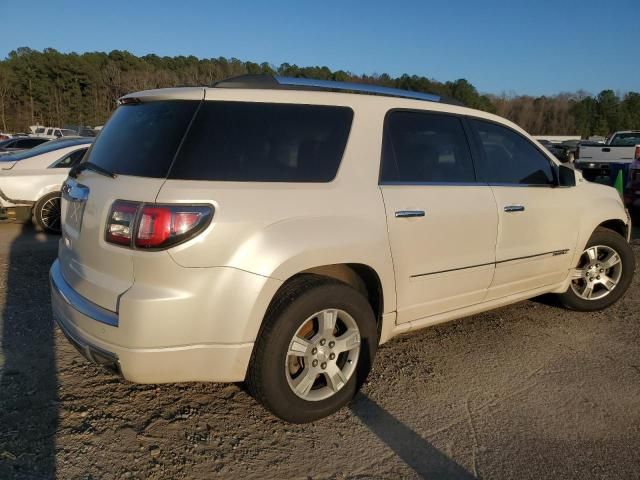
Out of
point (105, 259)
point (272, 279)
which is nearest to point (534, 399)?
point (272, 279)

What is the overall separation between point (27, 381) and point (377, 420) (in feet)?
7.44

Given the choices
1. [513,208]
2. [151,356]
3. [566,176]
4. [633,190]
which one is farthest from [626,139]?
[151,356]

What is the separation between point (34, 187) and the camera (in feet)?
27.2

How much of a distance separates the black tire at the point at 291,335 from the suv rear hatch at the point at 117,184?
0.76 meters

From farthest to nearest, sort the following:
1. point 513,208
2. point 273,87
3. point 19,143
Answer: point 19,143 → point 513,208 → point 273,87

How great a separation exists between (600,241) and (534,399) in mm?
Answer: 2165

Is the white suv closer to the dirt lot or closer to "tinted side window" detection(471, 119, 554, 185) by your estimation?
"tinted side window" detection(471, 119, 554, 185)

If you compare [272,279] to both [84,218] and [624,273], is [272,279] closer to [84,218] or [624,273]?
[84,218]

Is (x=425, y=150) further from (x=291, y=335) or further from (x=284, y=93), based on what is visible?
(x=291, y=335)

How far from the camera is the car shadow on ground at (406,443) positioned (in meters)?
2.64

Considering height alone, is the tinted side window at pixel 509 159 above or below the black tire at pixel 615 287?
above

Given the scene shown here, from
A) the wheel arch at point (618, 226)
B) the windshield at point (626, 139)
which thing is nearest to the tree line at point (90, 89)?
the windshield at point (626, 139)

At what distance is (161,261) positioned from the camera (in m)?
2.45

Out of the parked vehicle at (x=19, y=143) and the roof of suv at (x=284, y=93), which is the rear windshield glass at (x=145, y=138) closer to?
the roof of suv at (x=284, y=93)
